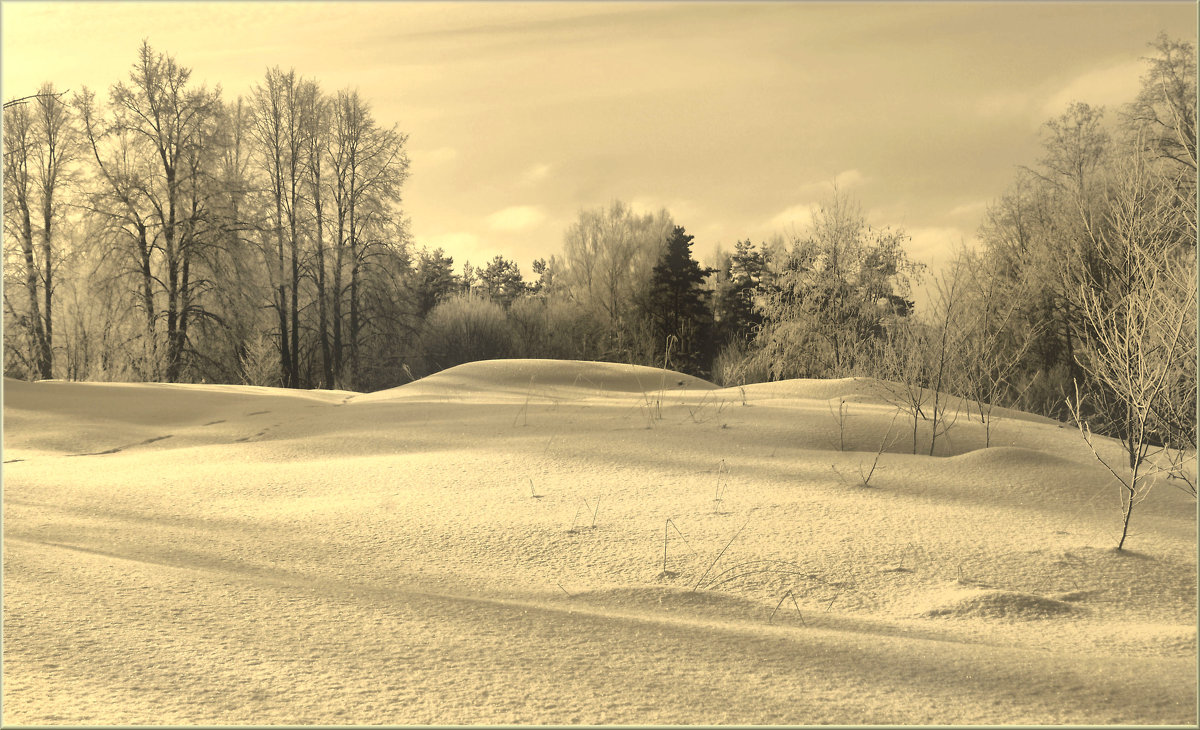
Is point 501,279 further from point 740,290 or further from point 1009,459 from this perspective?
point 1009,459

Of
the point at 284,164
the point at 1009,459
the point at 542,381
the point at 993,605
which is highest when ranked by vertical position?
the point at 284,164

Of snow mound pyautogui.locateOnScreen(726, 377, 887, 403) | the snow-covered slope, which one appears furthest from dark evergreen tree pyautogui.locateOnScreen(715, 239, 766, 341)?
the snow-covered slope

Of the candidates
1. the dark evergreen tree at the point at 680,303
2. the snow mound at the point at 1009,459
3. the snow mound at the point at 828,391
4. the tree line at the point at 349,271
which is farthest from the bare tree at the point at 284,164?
the snow mound at the point at 1009,459

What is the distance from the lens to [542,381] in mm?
11242

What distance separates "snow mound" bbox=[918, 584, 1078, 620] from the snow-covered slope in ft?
0.04

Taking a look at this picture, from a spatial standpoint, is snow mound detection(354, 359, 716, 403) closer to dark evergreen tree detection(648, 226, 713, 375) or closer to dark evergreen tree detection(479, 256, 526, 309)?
dark evergreen tree detection(648, 226, 713, 375)

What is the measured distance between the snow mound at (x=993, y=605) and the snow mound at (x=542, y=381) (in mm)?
7093

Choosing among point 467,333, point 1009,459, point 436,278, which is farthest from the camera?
point 436,278

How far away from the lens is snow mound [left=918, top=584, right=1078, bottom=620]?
3062 millimetres

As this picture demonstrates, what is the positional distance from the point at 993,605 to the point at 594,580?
146 centimetres

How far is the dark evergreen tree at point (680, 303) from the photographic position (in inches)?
1074

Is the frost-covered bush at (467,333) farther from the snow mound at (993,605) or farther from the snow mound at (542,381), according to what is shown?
the snow mound at (993,605)

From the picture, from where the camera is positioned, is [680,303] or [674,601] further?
[680,303]

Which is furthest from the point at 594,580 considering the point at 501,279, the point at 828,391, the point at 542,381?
the point at 501,279
